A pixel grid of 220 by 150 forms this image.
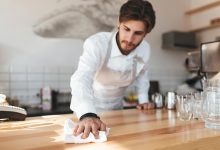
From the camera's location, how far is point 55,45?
2.46 metres

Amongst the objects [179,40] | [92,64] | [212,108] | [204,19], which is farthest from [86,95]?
[204,19]

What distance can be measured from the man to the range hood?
1.46 m

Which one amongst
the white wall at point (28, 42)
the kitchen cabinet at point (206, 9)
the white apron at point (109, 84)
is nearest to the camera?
the white apron at point (109, 84)

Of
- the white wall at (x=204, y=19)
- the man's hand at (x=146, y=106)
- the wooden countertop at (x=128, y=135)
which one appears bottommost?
the wooden countertop at (x=128, y=135)

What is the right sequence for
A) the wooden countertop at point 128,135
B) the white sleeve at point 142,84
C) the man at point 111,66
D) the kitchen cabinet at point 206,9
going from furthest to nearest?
the kitchen cabinet at point 206,9
the white sleeve at point 142,84
the man at point 111,66
the wooden countertop at point 128,135

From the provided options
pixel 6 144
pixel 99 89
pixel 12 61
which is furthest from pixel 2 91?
pixel 6 144

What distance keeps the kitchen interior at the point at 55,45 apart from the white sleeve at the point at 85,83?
90cm

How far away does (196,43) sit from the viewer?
323 cm

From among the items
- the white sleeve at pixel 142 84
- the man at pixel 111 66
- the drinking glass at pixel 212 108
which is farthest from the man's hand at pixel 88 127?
the white sleeve at pixel 142 84

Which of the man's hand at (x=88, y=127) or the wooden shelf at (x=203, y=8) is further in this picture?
the wooden shelf at (x=203, y=8)

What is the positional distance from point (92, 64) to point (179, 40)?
2123 mm

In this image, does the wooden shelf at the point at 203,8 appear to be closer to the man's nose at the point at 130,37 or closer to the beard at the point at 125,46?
the beard at the point at 125,46

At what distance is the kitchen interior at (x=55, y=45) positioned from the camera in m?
2.24

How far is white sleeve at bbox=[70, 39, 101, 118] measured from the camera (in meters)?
0.90
